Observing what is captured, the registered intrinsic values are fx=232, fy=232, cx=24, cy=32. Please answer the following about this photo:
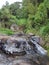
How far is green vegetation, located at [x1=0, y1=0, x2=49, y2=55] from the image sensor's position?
81.8 ft

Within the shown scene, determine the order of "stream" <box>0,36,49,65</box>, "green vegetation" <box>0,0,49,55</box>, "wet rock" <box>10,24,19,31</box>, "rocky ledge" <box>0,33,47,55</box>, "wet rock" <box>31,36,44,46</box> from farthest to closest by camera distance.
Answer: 1. "wet rock" <box>10,24,19,31</box>
2. "green vegetation" <box>0,0,49,55</box>
3. "wet rock" <box>31,36,44,46</box>
4. "rocky ledge" <box>0,33,47,55</box>
5. "stream" <box>0,36,49,65</box>

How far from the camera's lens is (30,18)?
28.5 metres

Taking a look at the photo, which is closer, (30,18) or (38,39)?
(38,39)

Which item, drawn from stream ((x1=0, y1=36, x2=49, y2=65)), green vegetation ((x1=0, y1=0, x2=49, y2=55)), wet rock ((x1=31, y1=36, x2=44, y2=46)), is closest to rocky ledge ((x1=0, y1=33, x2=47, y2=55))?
stream ((x1=0, y1=36, x2=49, y2=65))

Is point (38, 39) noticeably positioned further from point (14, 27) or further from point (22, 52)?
point (14, 27)

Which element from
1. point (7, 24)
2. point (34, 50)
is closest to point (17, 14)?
point (7, 24)

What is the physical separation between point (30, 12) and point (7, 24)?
3.58m

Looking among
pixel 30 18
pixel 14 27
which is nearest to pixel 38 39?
pixel 30 18

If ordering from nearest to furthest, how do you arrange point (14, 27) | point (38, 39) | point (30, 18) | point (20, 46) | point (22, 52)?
point (22, 52), point (20, 46), point (38, 39), point (30, 18), point (14, 27)

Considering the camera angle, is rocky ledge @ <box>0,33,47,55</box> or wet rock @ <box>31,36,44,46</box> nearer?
rocky ledge @ <box>0,33,47,55</box>

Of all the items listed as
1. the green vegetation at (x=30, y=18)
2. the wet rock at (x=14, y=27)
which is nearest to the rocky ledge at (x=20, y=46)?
the green vegetation at (x=30, y=18)

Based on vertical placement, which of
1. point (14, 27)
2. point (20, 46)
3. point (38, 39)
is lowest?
point (14, 27)

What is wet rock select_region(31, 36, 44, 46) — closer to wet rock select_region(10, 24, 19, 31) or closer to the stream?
the stream

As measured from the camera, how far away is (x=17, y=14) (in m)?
39.1
